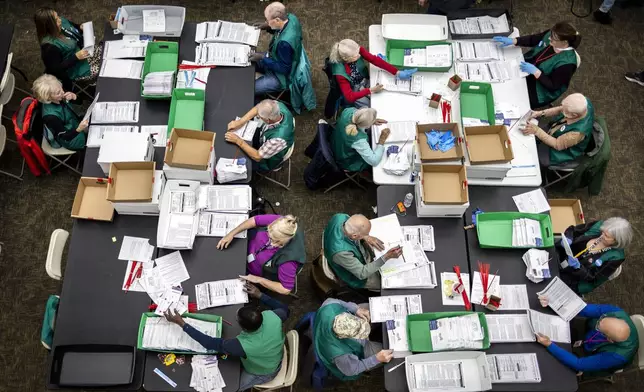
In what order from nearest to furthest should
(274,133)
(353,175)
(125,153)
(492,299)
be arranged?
(492,299)
(125,153)
(274,133)
(353,175)

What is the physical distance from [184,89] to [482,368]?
388 cm

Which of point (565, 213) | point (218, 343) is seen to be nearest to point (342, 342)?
point (218, 343)

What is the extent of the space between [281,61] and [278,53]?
0.36 feet

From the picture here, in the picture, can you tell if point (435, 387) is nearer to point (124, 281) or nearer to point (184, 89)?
point (124, 281)

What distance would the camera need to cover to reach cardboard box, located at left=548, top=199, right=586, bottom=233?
5.35 metres

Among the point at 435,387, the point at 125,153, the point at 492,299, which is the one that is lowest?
the point at 435,387

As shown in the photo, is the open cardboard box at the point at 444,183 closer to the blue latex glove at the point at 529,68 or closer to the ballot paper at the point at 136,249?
the blue latex glove at the point at 529,68

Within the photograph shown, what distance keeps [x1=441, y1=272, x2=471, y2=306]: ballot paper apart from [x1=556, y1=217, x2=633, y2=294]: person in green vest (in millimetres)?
1026

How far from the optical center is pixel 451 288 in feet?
15.4

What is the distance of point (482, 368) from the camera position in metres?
4.29

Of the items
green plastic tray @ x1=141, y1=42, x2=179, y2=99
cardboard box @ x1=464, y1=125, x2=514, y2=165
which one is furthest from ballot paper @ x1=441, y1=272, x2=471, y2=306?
green plastic tray @ x1=141, y1=42, x2=179, y2=99

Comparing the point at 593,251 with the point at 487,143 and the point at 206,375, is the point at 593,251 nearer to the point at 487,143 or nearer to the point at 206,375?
the point at 487,143

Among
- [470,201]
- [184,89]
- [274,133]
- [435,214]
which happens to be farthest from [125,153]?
[470,201]

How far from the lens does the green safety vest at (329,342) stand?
4.16m
